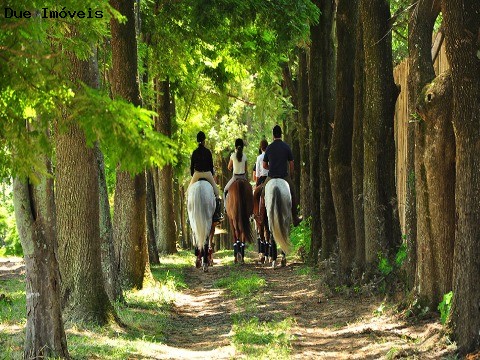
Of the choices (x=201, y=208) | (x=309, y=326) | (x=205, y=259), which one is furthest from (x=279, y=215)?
(x=309, y=326)

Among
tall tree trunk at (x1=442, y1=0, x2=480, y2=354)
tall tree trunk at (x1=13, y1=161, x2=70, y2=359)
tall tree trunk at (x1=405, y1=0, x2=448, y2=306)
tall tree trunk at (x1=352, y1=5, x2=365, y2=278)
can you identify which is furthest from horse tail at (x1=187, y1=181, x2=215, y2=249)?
tall tree trunk at (x1=442, y1=0, x2=480, y2=354)

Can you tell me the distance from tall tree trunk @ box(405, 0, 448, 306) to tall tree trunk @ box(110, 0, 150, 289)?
18.3 ft

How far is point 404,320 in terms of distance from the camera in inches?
476

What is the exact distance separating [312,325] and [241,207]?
10115mm

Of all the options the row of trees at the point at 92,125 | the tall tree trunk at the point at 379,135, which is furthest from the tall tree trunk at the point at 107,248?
the tall tree trunk at the point at 379,135

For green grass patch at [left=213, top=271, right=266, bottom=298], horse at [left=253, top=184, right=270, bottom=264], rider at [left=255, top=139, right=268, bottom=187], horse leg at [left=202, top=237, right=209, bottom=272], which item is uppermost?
rider at [left=255, top=139, right=268, bottom=187]

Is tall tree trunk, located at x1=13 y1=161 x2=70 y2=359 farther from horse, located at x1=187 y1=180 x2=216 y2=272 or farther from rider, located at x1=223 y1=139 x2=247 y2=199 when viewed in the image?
rider, located at x1=223 y1=139 x2=247 y2=199

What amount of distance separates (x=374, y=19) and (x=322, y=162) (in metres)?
6.06

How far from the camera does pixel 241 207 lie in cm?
2350

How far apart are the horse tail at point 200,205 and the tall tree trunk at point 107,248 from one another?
5.25m

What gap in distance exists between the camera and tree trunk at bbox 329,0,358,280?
1720 cm

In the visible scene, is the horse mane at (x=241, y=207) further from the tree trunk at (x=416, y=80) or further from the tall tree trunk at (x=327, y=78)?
the tree trunk at (x=416, y=80)

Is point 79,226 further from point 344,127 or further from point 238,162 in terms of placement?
point 238,162

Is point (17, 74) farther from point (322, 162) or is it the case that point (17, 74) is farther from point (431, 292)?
point (322, 162)
